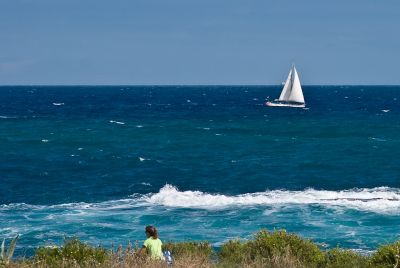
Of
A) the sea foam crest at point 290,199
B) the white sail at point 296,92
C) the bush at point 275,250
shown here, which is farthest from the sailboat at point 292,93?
the bush at point 275,250

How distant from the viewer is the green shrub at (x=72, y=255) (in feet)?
51.9

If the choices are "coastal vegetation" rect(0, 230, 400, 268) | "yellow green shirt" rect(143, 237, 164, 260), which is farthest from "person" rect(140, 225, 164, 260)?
"coastal vegetation" rect(0, 230, 400, 268)

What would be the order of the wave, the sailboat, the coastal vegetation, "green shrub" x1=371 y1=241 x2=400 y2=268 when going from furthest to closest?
1. the sailboat
2. the wave
3. "green shrub" x1=371 y1=241 x2=400 y2=268
4. the coastal vegetation

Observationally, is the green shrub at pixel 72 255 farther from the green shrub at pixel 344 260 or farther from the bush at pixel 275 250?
the green shrub at pixel 344 260

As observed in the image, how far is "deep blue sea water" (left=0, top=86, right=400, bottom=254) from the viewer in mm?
33156

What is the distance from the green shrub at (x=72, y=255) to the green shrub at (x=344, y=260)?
20.0ft

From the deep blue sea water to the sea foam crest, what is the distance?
7cm

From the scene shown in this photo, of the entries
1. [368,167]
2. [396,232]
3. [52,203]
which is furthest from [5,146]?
[396,232]

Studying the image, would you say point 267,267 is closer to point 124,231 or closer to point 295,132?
point 124,231

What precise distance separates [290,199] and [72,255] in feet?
85.4

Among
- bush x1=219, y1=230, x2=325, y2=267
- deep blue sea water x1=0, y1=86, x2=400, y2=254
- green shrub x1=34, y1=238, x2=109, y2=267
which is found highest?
green shrub x1=34, y1=238, x2=109, y2=267

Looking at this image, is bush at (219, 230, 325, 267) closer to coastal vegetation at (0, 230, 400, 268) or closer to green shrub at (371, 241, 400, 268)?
coastal vegetation at (0, 230, 400, 268)

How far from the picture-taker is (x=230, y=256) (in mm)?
18938

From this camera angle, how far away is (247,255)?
61.4 ft
